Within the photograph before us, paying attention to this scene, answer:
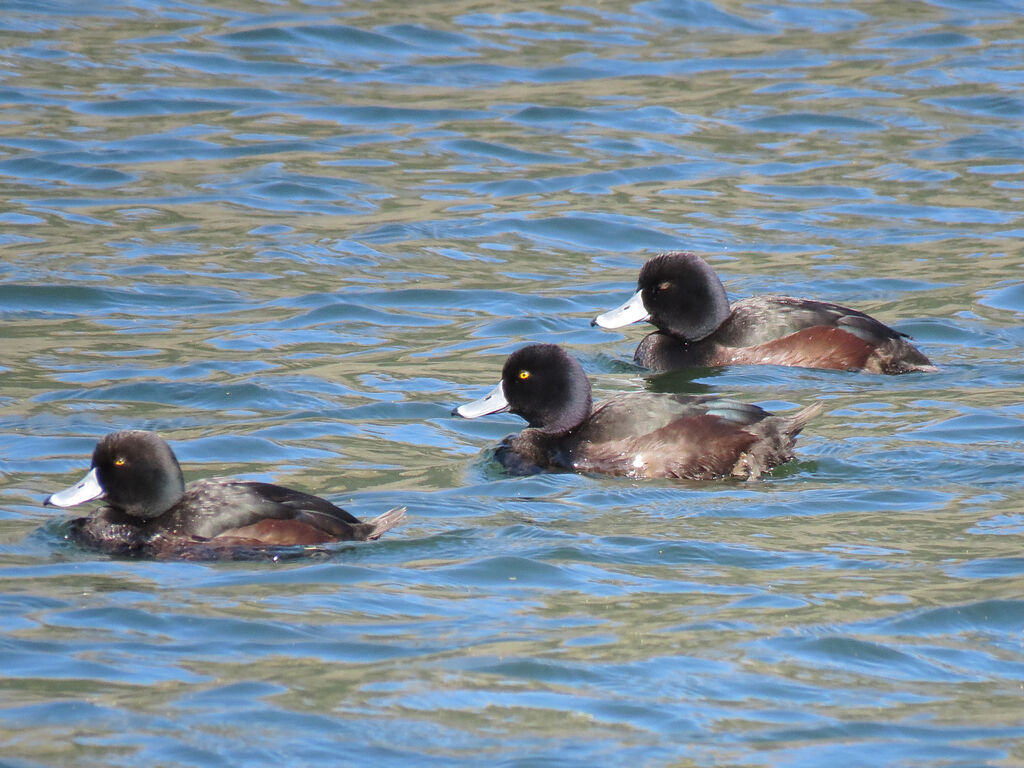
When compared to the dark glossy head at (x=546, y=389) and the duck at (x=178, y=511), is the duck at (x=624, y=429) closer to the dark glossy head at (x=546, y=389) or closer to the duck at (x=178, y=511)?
the dark glossy head at (x=546, y=389)

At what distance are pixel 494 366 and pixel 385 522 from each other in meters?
3.71

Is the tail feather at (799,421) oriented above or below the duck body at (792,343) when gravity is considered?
above

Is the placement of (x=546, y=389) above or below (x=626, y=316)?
above

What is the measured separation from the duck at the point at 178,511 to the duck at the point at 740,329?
13.7ft

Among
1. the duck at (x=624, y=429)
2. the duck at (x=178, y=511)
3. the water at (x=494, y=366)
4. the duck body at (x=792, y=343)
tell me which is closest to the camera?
the water at (x=494, y=366)

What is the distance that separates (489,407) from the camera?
29.9 ft

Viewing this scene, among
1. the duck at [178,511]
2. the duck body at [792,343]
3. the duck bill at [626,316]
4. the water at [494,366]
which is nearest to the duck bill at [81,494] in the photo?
the duck at [178,511]

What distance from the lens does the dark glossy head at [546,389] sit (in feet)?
29.3

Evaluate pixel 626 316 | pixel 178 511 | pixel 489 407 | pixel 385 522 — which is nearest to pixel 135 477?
pixel 178 511

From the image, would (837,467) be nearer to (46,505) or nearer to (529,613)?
(529,613)

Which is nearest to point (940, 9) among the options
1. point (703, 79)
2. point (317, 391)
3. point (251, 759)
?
point (703, 79)

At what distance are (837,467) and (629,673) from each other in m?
3.06

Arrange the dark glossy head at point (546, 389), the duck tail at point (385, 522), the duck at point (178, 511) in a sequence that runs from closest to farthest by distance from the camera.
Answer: the duck at point (178, 511), the duck tail at point (385, 522), the dark glossy head at point (546, 389)

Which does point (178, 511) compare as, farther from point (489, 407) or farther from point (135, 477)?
point (489, 407)
